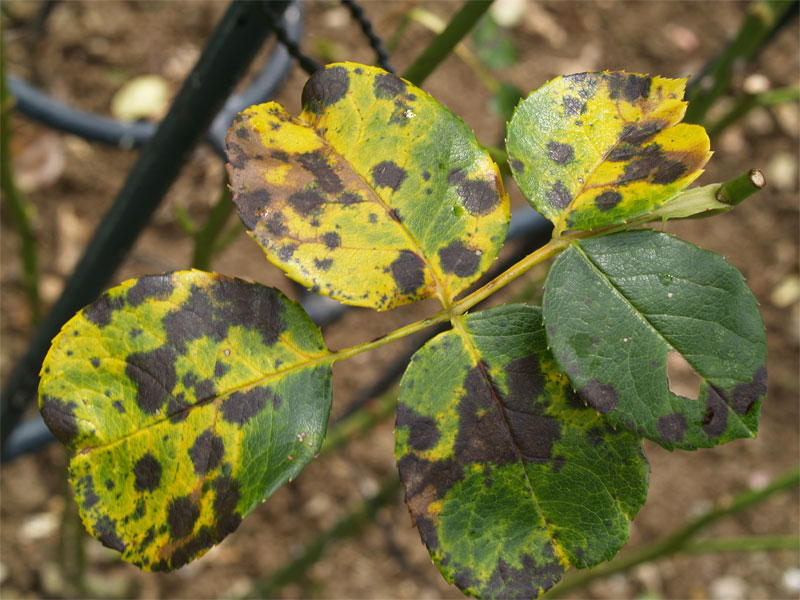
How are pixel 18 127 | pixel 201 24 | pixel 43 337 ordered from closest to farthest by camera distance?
pixel 43 337 → pixel 18 127 → pixel 201 24

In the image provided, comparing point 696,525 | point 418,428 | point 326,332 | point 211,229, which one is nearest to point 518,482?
point 418,428

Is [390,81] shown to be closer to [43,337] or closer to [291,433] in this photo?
[291,433]

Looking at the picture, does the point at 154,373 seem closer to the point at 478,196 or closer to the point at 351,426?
the point at 478,196

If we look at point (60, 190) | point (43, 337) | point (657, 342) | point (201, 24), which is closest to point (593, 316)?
point (657, 342)

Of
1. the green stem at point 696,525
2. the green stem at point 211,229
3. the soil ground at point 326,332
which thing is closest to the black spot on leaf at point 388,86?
the green stem at point 211,229

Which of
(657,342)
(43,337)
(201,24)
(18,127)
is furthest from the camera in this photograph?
(201,24)

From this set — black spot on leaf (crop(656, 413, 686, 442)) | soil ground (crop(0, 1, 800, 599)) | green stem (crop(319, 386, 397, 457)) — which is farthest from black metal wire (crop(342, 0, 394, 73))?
soil ground (crop(0, 1, 800, 599))

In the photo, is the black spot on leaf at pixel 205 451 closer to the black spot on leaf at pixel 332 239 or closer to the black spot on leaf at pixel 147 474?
the black spot on leaf at pixel 147 474
